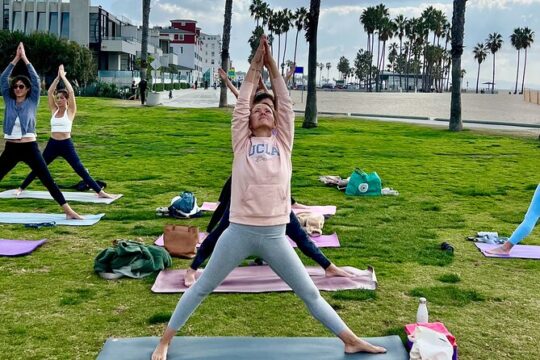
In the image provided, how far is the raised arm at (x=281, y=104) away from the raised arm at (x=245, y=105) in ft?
0.24

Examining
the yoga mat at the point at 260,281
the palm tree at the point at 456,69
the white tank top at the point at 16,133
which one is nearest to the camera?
the yoga mat at the point at 260,281

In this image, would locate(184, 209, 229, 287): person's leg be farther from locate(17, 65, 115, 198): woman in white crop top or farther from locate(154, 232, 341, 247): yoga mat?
locate(17, 65, 115, 198): woman in white crop top

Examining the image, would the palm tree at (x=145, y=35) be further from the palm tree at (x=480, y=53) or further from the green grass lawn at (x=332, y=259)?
the palm tree at (x=480, y=53)

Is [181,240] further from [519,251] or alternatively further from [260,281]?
[519,251]

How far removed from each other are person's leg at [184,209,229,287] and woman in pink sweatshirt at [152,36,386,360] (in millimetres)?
1761

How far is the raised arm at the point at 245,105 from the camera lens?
4691 mm

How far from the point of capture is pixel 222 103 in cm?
4138

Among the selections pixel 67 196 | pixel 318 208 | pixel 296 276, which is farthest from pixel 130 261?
pixel 67 196

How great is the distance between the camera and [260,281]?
700 cm

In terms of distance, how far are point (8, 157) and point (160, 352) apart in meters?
5.99

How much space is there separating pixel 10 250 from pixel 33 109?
260 centimetres

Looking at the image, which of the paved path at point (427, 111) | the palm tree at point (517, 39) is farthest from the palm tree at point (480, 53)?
the paved path at point (427, 111)

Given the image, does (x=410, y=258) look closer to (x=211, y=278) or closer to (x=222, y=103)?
(x=211, y=278)

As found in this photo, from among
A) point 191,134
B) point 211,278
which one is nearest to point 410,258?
point 211,278
